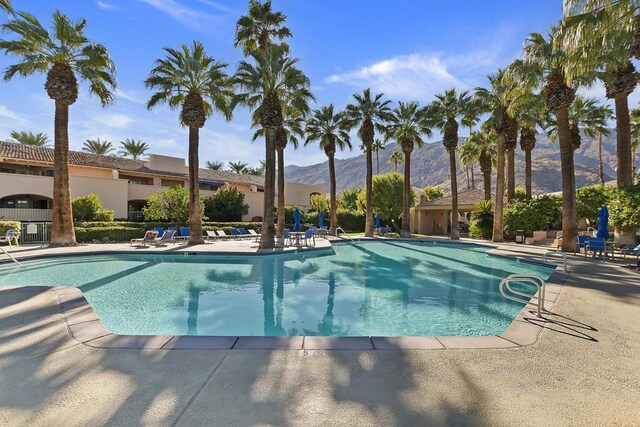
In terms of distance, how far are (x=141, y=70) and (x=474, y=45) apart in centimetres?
1777

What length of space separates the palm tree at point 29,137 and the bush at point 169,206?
28990 mm

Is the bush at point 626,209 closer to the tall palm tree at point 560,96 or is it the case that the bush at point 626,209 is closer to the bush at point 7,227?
the tall palm tree at point 560,96

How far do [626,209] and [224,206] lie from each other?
94.2ft

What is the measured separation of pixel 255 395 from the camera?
3.04m

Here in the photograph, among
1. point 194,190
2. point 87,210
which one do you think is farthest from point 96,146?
point 194,190

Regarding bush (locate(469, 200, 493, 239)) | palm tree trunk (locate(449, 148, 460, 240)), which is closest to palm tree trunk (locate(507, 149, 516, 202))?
bush (locate(469, 200, 493, 239))

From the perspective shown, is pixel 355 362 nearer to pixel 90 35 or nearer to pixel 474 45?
pixel 474 45

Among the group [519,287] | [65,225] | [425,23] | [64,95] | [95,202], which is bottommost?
[519,287]

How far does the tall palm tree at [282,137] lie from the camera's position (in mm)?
21609

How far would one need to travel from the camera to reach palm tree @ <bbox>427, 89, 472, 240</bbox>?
25.8 meters

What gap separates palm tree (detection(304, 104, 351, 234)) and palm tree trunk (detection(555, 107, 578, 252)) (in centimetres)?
1583

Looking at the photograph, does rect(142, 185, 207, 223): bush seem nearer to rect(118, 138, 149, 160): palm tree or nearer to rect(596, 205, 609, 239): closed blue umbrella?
rect(596, 205, 609, 239): closed blue umbrella

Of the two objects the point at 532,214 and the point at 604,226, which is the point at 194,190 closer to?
the point at 604,226

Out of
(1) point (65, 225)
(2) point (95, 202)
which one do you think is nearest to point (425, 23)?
(1) point (65, 225)
